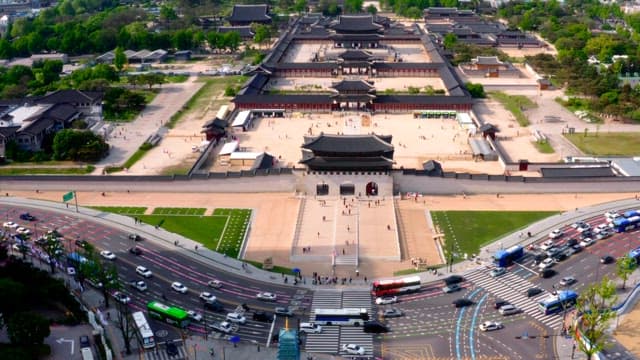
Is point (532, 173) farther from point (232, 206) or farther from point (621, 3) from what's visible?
point (621, 3)

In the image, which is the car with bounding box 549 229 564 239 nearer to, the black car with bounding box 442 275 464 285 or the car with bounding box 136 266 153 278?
the black car with bounding box 442 275 464 285

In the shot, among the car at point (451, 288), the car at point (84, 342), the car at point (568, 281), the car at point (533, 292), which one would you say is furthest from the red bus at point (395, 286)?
the car at point (84, 342)

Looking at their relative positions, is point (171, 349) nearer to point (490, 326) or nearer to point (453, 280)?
point (490, 326)

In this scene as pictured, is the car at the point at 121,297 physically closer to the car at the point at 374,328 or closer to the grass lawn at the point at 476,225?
the car at the point at 374,328

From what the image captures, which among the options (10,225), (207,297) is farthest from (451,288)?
(10,225)

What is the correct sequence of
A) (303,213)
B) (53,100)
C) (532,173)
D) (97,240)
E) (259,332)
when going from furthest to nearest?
1. (53,100)
2. (532,173)
3. (303,213)
4. (97,240)
5. (259,332)

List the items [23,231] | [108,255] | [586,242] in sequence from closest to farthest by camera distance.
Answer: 1. [108,255]
2. [586,242]
3. [23,231]

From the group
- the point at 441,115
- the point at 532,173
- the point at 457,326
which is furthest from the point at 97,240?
the point at 441,115

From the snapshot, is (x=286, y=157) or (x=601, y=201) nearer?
(x=601, y=201)
